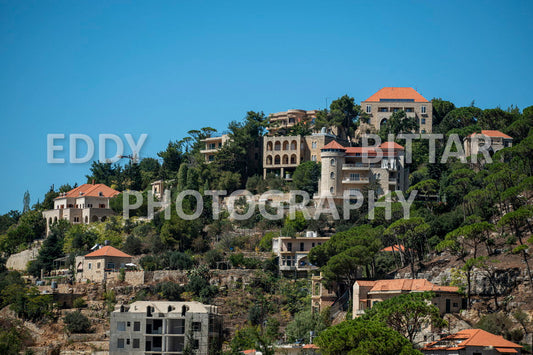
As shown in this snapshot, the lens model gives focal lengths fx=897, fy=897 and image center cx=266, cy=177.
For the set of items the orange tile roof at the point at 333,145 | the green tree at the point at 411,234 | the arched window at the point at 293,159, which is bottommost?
the green tree at the point at 411,234

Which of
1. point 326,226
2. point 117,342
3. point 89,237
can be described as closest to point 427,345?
point 117,342

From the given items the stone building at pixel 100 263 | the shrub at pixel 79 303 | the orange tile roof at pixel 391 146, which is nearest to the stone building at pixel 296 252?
the stone building at pixel 100 263

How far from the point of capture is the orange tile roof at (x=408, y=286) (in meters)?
60.5

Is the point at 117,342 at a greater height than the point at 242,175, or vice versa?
the point at 242,175

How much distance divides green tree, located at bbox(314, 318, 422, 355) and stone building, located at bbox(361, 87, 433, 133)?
52.3m

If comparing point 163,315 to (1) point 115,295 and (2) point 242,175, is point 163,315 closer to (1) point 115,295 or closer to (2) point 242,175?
(1) point 115,295

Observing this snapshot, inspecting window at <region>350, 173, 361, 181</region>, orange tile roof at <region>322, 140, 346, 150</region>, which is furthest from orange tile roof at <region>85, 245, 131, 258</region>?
window at <region>350, 173, 361, 181</region>

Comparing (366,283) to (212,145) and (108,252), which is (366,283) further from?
(212,145)

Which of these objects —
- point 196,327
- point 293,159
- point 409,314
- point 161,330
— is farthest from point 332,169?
point 409,314

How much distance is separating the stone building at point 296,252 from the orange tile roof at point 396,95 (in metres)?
30.6

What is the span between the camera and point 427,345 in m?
54.8

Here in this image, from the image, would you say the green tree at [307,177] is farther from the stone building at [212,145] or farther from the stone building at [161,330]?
the stone building at [161,330]

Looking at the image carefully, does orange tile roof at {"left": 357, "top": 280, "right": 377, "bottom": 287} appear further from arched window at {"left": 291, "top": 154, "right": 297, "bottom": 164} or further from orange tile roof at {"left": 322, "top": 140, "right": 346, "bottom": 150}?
arched window at {"left": 291, "top": 154, "right": 297, "bottom": 164}

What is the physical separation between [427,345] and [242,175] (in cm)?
4867
